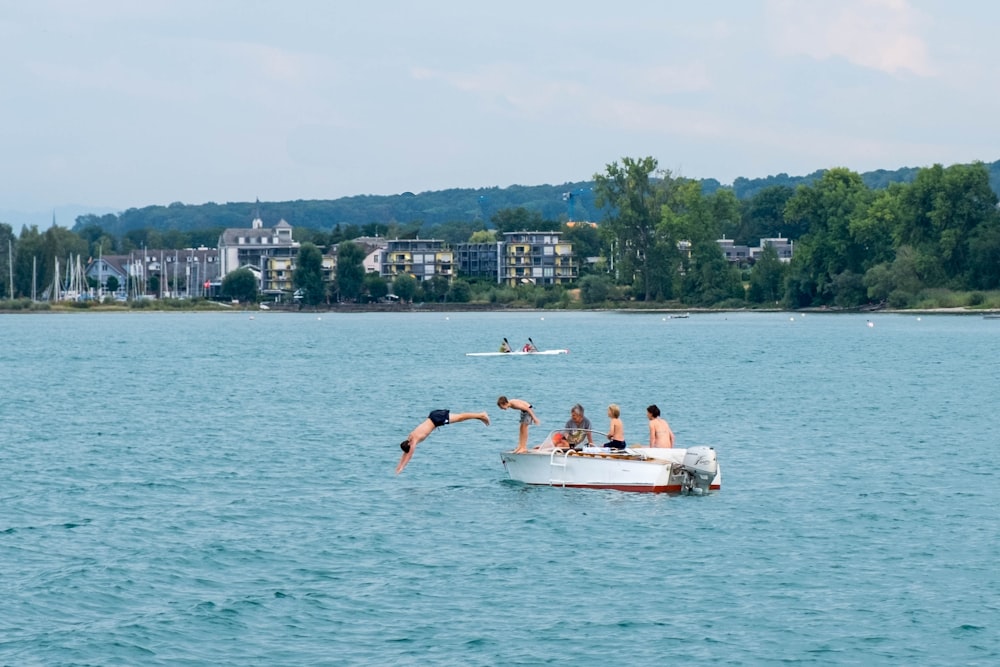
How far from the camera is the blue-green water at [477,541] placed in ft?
77.6

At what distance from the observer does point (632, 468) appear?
3566 cm

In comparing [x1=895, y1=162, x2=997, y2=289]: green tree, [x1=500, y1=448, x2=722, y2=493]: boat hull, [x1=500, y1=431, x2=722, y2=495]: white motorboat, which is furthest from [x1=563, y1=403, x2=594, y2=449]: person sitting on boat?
[x1=895, y1=162, x2=997, y2=289]: green tree

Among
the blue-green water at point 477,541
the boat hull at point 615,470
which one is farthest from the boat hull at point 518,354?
the boat hull at point 615,470

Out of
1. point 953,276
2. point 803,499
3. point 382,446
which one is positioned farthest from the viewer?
point 953,276

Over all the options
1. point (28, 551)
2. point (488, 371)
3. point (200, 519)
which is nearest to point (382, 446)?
point (200, 519)

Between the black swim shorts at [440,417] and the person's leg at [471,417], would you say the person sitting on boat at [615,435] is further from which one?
the black swim shorts at [440,417]

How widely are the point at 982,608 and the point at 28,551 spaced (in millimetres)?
17999

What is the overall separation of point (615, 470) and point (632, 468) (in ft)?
1.34

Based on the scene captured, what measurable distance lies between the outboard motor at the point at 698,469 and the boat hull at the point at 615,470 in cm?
12

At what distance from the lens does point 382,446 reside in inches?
1949

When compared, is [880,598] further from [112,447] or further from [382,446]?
[112,447]

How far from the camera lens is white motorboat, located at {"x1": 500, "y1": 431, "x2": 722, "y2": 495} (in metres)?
35.6

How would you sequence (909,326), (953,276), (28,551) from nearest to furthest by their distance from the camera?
1. (28,551)
2. (909,326)
3. (953,276)

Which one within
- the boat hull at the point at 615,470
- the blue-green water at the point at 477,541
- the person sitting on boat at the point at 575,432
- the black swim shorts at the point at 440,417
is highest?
the black swim shorts at the point at 440,417
